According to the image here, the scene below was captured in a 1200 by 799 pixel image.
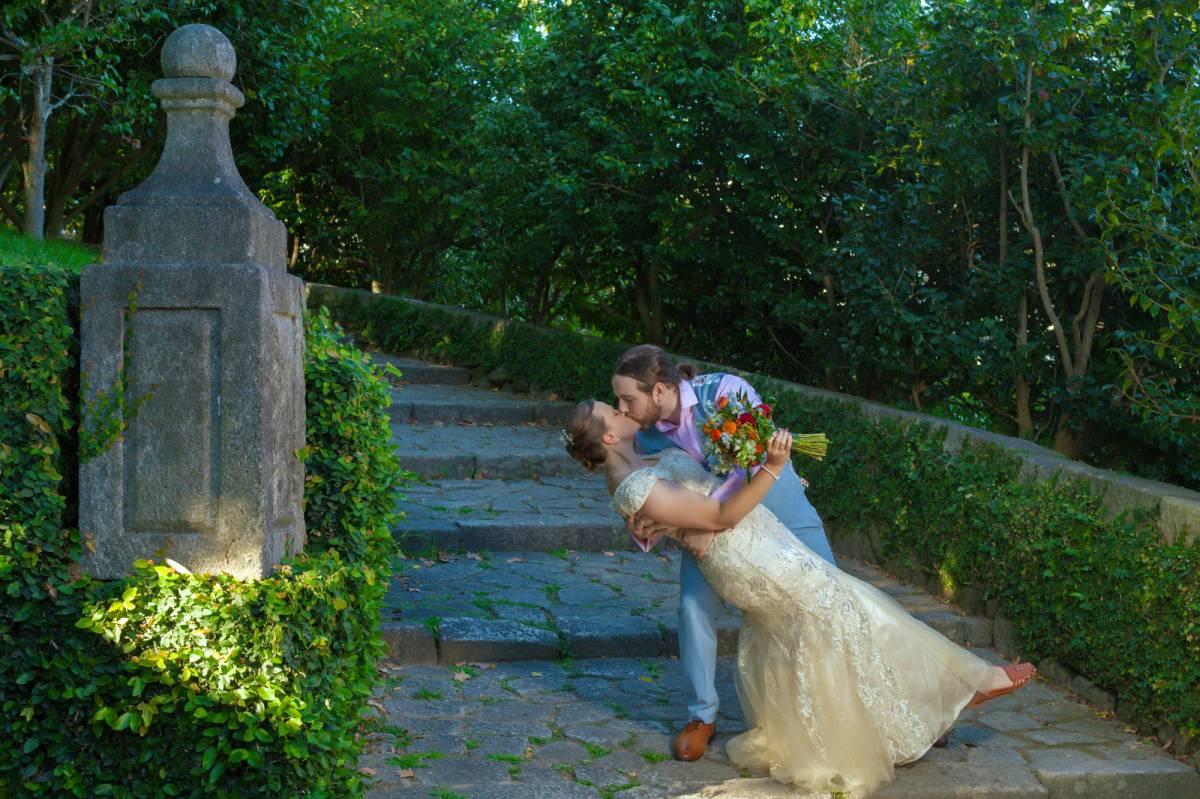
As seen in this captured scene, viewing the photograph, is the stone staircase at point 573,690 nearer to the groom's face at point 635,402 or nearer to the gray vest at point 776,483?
the gray vest at point 776,483

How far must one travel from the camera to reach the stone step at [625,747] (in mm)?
4426

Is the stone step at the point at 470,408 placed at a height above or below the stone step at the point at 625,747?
above

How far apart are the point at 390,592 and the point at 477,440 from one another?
3.67 m

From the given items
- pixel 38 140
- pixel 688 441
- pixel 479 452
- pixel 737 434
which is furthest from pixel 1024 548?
pixel 38 140

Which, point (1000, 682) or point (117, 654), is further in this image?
point (1000, 682)

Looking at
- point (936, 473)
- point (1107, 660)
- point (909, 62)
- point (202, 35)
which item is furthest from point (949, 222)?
point (202, 35)

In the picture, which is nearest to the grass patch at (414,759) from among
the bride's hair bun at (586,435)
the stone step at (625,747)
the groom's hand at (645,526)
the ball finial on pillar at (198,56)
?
the stone step at (625,747)

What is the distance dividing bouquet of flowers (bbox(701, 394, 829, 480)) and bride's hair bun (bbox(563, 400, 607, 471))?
42cm

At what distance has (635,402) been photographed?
4527 mm

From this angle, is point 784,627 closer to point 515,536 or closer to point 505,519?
point 515,536

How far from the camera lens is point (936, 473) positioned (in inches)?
265

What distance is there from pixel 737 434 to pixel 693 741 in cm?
132

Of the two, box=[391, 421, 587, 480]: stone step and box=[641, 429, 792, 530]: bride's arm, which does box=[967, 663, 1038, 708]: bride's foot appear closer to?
box=[641, 429, 792, 530]: bride's arm

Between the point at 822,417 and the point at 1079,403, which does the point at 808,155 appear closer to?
the point at 822,417
